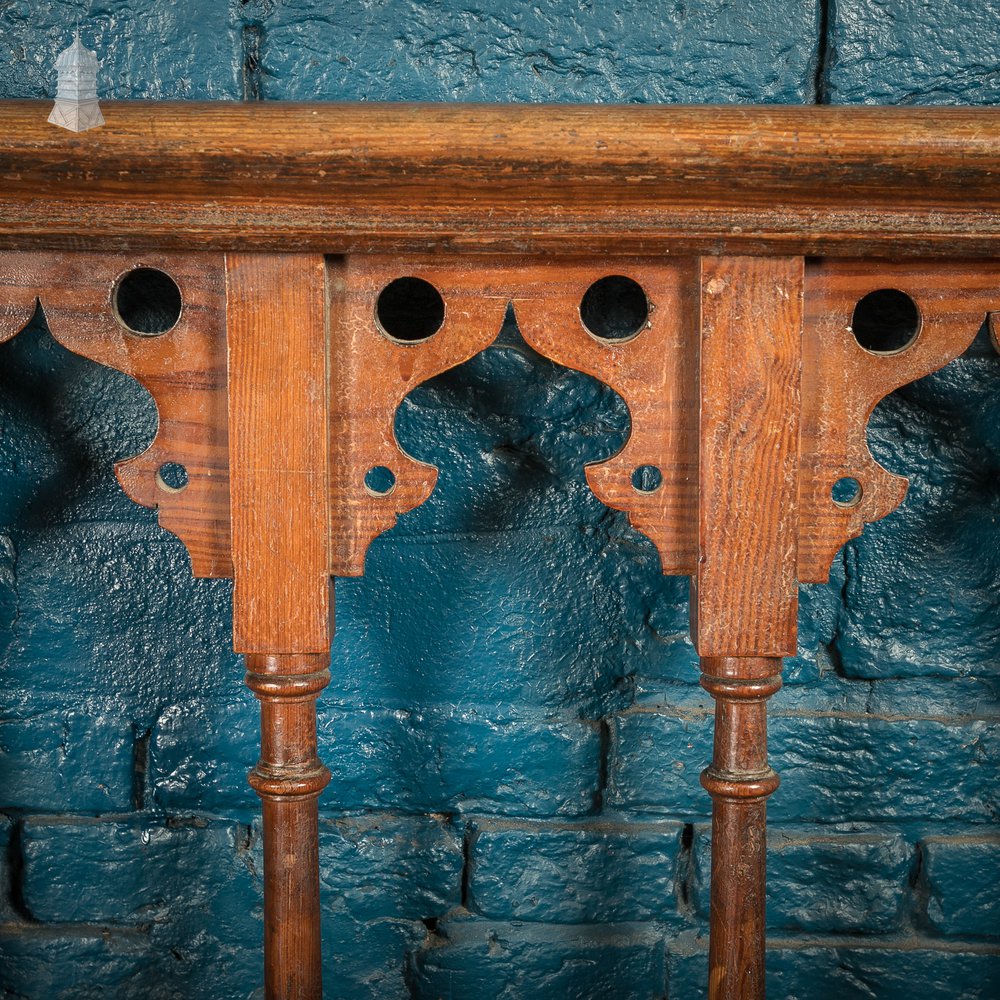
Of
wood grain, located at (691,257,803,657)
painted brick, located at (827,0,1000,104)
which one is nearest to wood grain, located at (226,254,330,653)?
wood grain, located at (691,257,803,657)

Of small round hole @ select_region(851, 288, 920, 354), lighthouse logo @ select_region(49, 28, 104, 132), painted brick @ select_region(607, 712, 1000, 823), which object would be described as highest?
lighthouse logo @ select_region(49, 28, 104, 132)

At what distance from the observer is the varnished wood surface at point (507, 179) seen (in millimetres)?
953

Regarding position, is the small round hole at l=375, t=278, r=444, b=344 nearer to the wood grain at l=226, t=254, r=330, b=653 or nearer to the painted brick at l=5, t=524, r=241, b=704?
the wood grain at l=226, t=254, r=330, b=653

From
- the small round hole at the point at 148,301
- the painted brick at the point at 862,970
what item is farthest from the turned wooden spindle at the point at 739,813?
the small round hole at the point at 148,301

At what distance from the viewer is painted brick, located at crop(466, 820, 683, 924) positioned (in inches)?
56.2

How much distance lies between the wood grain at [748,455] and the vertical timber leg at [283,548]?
376 mm

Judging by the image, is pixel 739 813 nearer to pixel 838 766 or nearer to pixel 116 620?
pixel 838 766

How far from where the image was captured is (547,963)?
1430mm

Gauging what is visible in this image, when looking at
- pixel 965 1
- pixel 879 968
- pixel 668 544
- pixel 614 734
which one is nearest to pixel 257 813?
pixel 614 734

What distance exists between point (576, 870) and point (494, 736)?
212mm

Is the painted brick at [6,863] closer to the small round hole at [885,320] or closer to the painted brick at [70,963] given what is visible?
the painted brick at [70,963]

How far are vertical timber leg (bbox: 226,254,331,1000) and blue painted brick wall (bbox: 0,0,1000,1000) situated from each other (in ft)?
1.04

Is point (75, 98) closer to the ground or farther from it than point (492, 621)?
farther from it

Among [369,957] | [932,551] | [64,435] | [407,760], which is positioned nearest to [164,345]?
[64,435]
